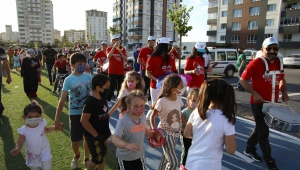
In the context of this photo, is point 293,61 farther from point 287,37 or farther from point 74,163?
point 74,163

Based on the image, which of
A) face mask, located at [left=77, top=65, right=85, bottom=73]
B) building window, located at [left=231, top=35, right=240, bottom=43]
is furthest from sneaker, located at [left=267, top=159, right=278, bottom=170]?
building window, located at [left=231, top=35, right=240, bottom=43]

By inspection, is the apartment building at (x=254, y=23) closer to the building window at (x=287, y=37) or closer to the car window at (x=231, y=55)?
the building window at (x=287, y=37)

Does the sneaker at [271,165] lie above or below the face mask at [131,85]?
below

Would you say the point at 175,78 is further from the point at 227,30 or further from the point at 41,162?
the point at 227,30

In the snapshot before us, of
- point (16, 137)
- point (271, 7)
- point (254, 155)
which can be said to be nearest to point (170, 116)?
point (254, 155)

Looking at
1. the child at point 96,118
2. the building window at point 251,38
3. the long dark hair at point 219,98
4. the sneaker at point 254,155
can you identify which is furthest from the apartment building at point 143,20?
the long dark hair at point 219,98

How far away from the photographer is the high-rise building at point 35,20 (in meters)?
112

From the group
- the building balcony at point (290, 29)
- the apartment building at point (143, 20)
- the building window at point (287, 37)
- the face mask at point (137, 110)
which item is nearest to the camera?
the face mask at point (137, 110)

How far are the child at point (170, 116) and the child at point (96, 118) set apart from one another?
2.12 feet

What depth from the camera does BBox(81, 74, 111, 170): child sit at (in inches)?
101

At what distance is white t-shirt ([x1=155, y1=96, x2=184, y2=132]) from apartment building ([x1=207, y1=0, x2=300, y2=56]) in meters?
38.6

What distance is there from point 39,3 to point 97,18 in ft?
138

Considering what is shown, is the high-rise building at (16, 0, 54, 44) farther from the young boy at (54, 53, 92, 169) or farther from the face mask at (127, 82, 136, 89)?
the face mask at (127, 82, 136, 89)

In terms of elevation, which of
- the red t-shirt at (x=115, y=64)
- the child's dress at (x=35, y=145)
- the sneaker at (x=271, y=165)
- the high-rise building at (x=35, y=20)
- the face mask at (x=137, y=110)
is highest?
the high-rise building at (x=35, y=20)
